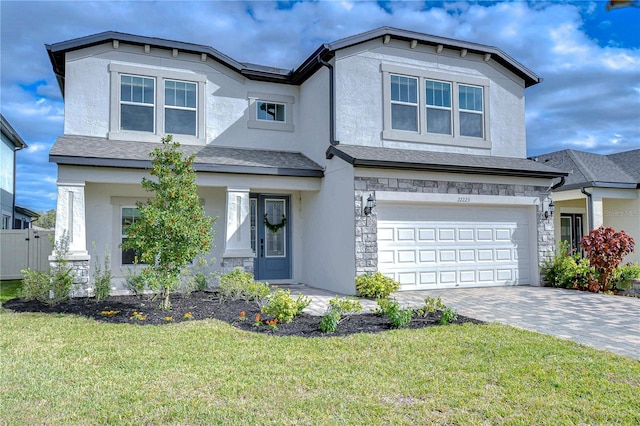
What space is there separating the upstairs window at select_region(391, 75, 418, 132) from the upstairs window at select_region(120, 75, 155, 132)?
668 cm

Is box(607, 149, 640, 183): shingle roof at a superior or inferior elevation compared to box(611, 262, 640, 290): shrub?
superior

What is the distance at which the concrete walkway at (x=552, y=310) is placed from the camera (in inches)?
260

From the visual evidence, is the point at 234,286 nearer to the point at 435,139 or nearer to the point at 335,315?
the point at 335,315

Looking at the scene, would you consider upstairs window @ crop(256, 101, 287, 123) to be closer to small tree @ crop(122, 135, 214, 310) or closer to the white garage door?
the white garage door

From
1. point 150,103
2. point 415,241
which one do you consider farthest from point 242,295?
point 150,103

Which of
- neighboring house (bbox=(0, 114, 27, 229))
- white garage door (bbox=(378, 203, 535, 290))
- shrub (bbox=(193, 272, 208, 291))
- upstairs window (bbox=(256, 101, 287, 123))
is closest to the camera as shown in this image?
shrub (bbox=(193, 272, 208, 291))

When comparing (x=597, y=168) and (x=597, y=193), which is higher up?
(x=597, y=168)

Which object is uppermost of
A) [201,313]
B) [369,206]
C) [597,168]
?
[597,168]

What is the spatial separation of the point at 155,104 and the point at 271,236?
495 centimetres

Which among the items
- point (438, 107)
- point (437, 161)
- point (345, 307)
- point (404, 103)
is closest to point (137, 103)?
point (404, 103)

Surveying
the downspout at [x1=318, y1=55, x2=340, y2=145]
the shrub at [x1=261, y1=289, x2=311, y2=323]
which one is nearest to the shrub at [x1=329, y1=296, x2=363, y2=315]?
the shrub at [x1=261, y1=289, x2=311, y2=323]

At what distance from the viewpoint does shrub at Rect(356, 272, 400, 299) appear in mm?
10102

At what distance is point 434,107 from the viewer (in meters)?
12.7

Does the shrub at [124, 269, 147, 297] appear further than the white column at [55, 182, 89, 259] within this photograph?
No
